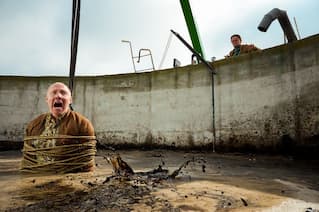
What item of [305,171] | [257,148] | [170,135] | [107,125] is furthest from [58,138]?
[107,125]

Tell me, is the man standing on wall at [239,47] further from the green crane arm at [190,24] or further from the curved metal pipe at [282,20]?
the green crane arm at [190,24]

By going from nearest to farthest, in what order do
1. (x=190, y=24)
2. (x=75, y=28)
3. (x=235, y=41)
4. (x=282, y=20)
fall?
(x=75, y=28) < (x=282, y=20) < (x=235, y=41) < (x=190, y=24)

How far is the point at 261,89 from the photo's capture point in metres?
6.60

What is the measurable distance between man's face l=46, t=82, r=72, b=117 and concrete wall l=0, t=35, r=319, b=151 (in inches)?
183

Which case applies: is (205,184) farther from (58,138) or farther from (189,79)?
(189,79)

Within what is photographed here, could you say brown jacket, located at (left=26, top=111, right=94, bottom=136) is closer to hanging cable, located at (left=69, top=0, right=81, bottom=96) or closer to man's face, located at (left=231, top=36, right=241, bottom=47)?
hanging cable, located at (left=69, top=0, right=81, bottom=96)

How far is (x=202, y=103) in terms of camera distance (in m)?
7.80

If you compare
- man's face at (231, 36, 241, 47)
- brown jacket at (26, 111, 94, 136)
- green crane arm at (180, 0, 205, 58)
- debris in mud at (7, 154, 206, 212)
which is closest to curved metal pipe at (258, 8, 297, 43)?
man's face at (231, 36, 241, 47)

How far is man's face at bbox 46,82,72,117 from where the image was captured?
323 centimetres

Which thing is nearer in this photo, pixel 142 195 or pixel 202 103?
pixel 142 195

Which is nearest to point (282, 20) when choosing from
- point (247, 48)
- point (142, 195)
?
point (247, 48)

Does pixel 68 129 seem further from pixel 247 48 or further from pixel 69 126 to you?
pixel 247 48

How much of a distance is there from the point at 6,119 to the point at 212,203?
29.5ft

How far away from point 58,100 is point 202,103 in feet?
16.9
